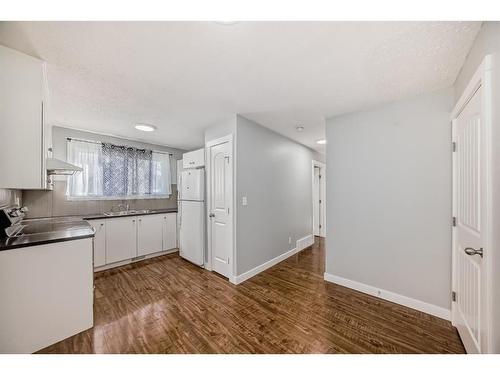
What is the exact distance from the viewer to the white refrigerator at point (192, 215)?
3.31 m

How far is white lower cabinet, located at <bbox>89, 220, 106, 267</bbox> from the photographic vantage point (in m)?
3.14

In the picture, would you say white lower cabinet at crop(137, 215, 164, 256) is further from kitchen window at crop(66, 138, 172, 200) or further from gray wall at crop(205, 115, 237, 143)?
gray wall at crop(205, 115, 237, 143)

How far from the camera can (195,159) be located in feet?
11.4

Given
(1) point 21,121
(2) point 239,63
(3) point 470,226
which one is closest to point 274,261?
(3) point 470,226

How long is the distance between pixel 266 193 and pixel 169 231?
2234 mm

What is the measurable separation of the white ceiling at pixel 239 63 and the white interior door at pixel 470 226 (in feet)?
1.84

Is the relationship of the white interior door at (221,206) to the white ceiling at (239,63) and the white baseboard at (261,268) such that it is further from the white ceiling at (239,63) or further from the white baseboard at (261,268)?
the white ceiling at (239,63)

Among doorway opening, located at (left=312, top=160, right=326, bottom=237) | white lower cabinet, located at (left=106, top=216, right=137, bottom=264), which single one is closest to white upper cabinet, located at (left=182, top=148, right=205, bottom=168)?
white lower cabinet, located at (left=106, top=216, right=137, bottom=264)

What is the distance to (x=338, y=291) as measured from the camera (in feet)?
8.31

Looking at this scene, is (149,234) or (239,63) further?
(149,234)

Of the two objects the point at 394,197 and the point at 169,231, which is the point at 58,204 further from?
the point at 394,197

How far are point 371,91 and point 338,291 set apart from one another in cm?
241

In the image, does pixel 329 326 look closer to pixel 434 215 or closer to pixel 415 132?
pixel 434 215

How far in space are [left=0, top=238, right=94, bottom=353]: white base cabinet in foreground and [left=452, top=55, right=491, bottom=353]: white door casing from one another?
118 inches
